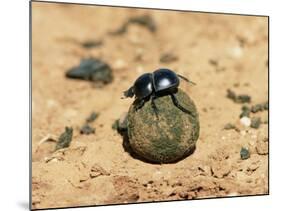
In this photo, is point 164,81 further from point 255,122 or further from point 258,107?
point 258,107

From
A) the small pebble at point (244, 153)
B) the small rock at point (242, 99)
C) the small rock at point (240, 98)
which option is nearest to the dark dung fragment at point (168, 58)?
the small rock at point (240, 98)

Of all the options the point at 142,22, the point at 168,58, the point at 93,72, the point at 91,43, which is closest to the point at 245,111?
the point at 168,58

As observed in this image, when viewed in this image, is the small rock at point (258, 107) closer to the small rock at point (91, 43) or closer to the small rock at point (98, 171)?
the small rock at point (98, 171)

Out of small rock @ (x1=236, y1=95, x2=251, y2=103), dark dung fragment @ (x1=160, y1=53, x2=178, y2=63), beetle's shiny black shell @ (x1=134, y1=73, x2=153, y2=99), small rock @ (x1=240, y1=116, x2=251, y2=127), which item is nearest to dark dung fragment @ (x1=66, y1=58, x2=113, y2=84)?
dark dung fragment @ (x1=160, y1=53, x2=178, y2=63)

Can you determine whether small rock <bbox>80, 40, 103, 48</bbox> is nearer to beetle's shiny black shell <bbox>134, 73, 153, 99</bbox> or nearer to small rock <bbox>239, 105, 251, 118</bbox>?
small rock <bbox>239, 105, 251, 118</bbox>

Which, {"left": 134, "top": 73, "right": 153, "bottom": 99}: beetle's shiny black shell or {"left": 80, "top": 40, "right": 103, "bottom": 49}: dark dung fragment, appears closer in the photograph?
{"left": 134, "top": 73, "right": 153, "bottom": 99}: beetle's shiny black shell
